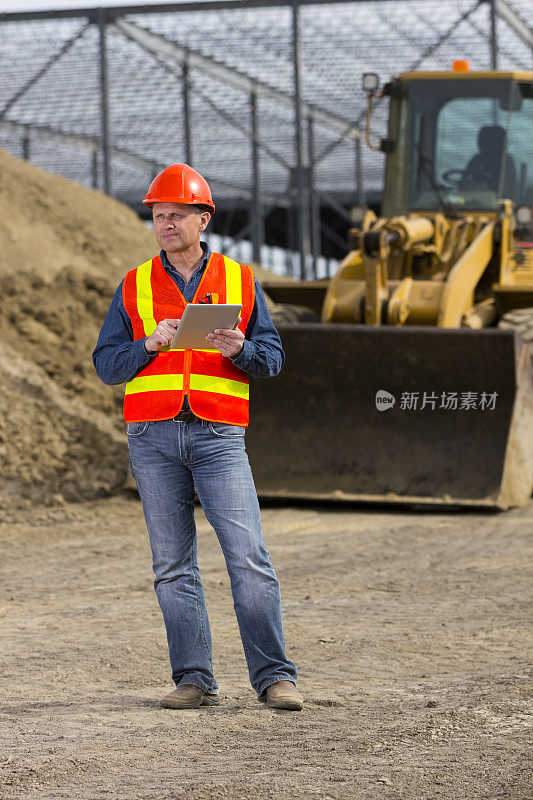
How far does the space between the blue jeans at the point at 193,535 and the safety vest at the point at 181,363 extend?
66 millimetres

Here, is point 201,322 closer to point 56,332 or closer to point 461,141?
point 461,141

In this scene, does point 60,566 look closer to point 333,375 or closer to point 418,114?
point 333,375

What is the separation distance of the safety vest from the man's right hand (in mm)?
129

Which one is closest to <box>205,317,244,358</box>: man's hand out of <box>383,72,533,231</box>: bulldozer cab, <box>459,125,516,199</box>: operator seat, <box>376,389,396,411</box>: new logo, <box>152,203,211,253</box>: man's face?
<box>152,203,211,253</box>: man's face

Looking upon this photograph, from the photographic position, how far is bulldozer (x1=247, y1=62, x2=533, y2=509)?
8.34 metres

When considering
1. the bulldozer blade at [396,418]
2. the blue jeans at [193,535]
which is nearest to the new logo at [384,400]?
the bulldozer blade at [396,418]

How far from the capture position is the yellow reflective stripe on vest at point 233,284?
4.10 metres

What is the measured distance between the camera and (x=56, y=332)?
1191 cm

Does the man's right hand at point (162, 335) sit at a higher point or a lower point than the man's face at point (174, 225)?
lower

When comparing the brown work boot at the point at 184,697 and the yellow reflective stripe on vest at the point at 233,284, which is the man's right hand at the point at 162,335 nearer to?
the yellow reflective stripe on vest at the point at 233,284

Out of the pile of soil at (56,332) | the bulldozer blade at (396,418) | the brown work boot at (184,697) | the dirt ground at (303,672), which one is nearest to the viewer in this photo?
the dirt ground at (303,672)

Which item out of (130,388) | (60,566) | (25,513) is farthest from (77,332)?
(130,388)

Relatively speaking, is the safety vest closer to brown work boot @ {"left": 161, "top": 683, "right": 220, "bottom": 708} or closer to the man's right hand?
the man's right hand

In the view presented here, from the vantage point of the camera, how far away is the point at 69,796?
3.20 metres
